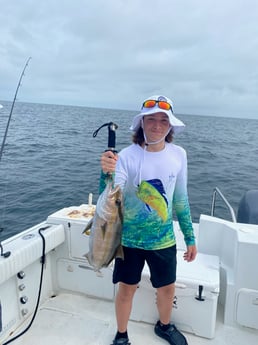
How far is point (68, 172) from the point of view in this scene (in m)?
11.3

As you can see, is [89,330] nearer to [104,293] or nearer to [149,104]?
[104,293]

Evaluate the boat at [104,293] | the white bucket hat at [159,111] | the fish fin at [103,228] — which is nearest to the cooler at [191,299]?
the boat at [104,293]

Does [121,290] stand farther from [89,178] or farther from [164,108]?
[89,178]

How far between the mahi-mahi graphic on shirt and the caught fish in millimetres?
295

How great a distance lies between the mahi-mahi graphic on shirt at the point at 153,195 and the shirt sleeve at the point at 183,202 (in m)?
A: 0.19

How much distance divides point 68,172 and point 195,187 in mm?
4905

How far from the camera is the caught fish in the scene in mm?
1654

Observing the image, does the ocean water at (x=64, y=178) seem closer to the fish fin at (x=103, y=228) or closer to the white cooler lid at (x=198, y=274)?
the white cooler lid at (x=198, y=274)

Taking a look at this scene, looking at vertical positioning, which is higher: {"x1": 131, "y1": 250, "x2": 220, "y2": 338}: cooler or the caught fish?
the caught fish

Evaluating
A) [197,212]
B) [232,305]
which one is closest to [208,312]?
[232,305]

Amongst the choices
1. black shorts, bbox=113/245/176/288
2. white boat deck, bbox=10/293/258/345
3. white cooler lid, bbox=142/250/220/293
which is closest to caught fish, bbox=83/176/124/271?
black shorts, bbox=113/245/176/288

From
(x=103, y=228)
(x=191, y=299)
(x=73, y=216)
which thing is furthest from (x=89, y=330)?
(x=103, y=228)

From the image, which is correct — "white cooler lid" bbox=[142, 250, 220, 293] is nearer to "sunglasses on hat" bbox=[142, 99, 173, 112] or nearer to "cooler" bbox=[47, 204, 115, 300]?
"cooler" bbox=[47, 204, 115, 300]

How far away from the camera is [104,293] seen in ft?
9.90
